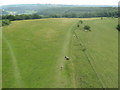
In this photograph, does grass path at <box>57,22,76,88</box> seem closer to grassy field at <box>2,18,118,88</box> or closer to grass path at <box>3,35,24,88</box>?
grassy field at <box>2,18,118,88</box>

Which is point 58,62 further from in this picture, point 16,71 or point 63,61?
point 16,71

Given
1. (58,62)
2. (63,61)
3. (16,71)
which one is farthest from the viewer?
(63,61)

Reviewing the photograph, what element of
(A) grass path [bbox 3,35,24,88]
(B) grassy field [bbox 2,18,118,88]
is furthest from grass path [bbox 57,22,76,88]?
(A) grass path [bbox 3,35,24,88]

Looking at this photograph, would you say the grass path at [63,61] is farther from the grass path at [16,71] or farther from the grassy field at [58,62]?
the grass path at [16,71]

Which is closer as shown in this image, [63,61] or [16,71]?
[16,71]

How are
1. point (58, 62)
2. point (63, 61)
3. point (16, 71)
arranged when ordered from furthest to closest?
point (63, 61)
point (58, 62)
point (16, 71)

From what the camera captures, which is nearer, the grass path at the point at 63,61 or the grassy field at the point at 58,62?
the grass path at the point at 63,61

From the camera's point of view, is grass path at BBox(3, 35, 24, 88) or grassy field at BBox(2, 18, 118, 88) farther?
grassy field at BBox(2, 18, 118, 88)

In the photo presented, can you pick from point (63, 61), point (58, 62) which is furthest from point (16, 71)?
point (63, 61)

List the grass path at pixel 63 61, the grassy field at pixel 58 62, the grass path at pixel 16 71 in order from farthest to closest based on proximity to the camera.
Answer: the grassy field at pixel 58 62 < the grass path at pixel 16 71 < the grass path at pixel 63 61

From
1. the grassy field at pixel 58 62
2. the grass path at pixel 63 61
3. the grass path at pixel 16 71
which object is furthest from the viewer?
the grassy field at pixel 58 62

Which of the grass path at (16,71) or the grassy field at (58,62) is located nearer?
the grass path at (16,71)

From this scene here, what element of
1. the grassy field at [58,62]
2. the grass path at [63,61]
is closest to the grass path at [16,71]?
the grassy field at [58,62]
